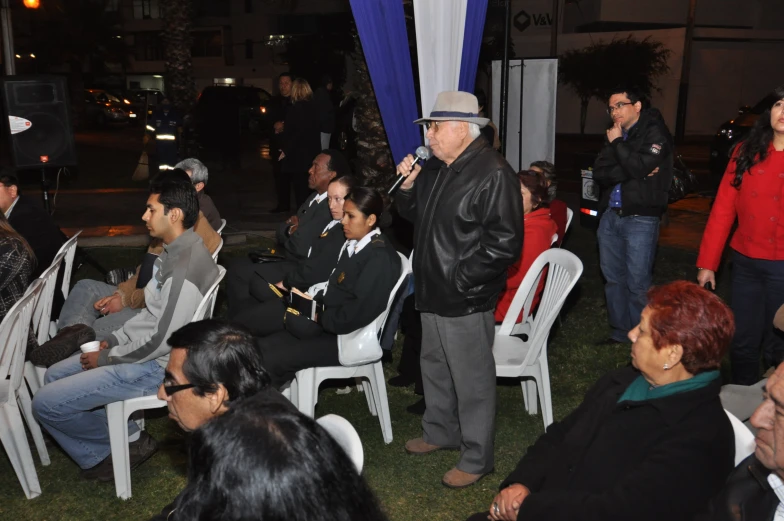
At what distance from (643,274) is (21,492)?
154 inches

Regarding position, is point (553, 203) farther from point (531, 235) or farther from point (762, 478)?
point (762, 478)

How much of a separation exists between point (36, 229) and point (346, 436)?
354cm

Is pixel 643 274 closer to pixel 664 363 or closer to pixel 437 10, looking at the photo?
pixel 437 10

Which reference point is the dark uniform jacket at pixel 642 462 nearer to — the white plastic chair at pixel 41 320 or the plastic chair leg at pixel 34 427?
the plastic chair leg at pixel 34 427

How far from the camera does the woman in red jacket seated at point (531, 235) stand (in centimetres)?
480

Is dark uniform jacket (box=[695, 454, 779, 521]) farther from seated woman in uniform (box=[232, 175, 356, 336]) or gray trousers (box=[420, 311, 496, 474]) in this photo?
seated woman in uniform (box=[232, 175, 356, 336])

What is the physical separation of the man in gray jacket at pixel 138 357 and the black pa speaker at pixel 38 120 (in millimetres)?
4361

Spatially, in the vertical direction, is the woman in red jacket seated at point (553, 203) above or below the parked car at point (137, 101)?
above

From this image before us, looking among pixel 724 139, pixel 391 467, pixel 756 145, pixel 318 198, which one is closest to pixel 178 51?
pixel 724 139

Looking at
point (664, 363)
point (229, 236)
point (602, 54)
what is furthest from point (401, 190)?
point (602, 54)

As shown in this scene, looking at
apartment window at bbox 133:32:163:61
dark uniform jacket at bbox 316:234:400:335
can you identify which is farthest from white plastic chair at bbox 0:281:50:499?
apartment window at bbox 133:32:163:61

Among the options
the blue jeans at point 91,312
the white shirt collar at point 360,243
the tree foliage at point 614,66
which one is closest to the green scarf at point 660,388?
the white shirt collar at point 360,243

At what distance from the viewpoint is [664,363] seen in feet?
8.09

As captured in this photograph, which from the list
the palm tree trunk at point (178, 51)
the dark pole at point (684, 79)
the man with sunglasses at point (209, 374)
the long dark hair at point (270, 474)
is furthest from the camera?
the dark pole at point (684, 79)
